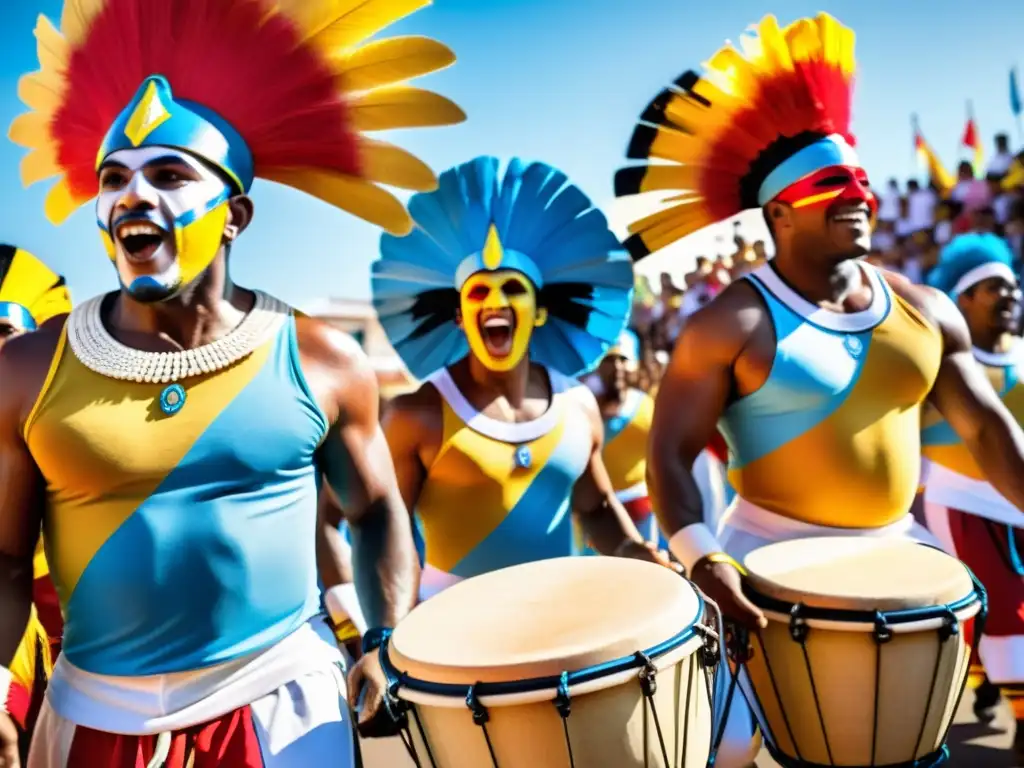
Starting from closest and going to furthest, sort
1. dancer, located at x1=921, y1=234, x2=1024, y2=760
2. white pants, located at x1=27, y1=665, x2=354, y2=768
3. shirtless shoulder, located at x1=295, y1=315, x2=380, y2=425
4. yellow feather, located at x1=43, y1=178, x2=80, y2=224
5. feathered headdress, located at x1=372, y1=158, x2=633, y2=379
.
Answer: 1. white pants, located at x1=27, y1=665, x2=354, y2=768
2. shirtless shoulder, located at x1=295, y1=315, x2=380, y2=425
3. yellow feather, located at x1=43, y1=178, x2=80, y2=224
4. dancer, located at x1=921, y1=234, x2=1024, y2=760
5. feathered headdress, located at x1=372, y1=158, x2=633, y2=379

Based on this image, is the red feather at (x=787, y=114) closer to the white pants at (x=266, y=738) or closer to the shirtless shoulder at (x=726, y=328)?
the shirtless shoulder at (x=726, y=328)

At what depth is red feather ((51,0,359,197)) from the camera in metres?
2.06

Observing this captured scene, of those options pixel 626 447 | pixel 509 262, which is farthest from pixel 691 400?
pixel 626 447

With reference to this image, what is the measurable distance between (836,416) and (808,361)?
19cm

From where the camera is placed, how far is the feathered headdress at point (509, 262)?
3.89 m

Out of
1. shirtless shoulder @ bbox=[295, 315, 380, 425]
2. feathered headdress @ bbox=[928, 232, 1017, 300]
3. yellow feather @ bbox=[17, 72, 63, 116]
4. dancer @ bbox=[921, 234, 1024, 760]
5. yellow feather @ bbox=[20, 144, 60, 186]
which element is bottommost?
dancer @ bbox=[921, 234, 1024, 760]

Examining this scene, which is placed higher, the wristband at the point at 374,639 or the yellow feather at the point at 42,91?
the yellow feather at the point at 42,91

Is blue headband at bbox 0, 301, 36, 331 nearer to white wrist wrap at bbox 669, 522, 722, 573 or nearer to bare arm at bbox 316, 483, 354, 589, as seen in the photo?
bare arm at bbox 316, 483, 354, 589

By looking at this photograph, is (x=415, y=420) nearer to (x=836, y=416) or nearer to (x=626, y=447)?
(x=836, y=416)

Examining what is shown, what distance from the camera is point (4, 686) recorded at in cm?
173

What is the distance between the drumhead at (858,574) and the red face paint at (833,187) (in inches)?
43.6

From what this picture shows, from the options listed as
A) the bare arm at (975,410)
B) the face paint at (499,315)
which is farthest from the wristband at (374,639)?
the bare arm at (975,410)

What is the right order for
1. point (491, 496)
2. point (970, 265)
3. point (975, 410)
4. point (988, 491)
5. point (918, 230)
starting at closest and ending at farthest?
point (975, 410)
point (491, 496)
point (988, 491)
point (970, 265)
point (918, 230)

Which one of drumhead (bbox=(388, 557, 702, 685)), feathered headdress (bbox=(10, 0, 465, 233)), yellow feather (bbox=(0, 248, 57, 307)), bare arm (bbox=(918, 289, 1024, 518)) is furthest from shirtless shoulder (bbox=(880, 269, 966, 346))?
yellow feather (bbox=(0, 248, 57, 307))
